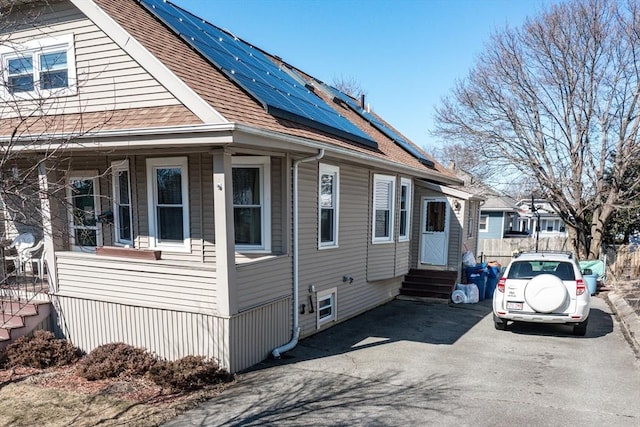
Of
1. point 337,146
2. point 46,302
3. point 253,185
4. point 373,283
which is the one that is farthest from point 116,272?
point 373,283

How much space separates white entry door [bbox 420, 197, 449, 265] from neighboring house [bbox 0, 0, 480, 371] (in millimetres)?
4224

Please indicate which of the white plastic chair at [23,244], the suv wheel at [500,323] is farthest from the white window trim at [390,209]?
the white plastic chair at [23,244]

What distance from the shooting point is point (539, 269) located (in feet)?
28.0

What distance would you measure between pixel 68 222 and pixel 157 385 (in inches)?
144

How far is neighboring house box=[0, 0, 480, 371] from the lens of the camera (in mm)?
5828

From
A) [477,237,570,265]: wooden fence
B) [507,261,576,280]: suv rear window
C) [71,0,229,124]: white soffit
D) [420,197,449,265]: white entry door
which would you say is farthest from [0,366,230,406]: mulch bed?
[477,237,570,265]: wooden fence

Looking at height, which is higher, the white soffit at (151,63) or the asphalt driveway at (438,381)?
the white soffit at (151,63)

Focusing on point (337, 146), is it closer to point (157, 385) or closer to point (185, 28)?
point (185, 28)

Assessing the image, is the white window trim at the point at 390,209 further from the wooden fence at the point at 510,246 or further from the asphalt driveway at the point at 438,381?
the wooden fence at the point at 510,246

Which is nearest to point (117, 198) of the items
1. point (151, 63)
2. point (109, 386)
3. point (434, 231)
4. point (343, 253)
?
point (151, 63)

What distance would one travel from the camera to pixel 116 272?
6637mm

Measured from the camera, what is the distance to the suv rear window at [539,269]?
319 inches

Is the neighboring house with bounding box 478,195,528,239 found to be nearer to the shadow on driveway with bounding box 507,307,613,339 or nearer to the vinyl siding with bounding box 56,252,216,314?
the shadow on driveway with bounding box 507,307,613,339

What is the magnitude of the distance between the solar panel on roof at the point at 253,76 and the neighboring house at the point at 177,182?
53 millimetres
